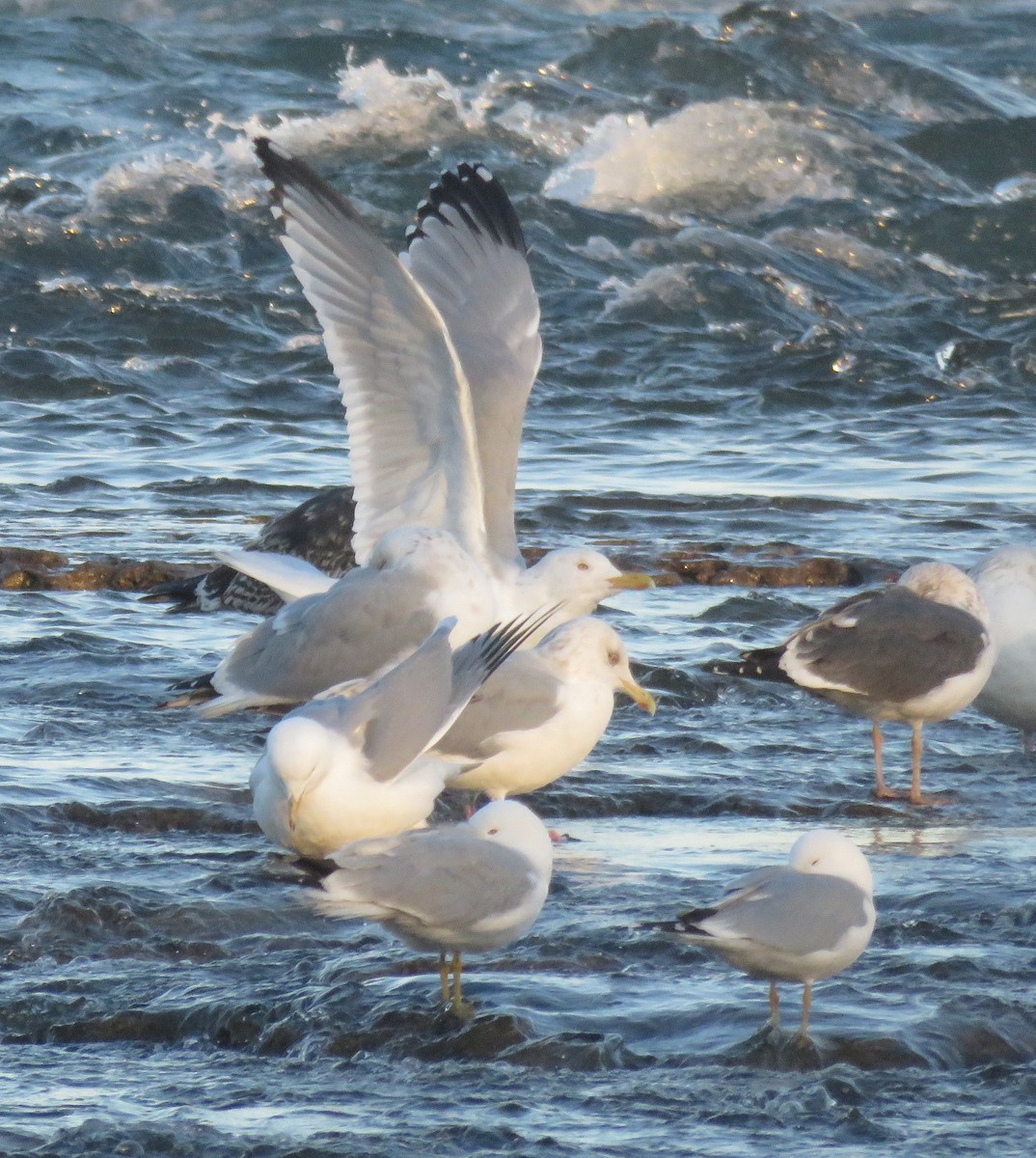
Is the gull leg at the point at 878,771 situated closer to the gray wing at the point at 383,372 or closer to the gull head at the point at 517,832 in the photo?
the gray wing at the point at 383,372

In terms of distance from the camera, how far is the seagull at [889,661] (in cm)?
553

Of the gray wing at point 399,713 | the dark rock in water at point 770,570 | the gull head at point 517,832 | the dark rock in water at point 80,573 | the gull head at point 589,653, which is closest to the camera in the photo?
the gull head at point 517,832

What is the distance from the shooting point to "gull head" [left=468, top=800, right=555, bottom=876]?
374 cm

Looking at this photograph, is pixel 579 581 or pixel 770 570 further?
pixel 770 570

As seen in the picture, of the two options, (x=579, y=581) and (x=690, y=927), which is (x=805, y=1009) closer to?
(x=690, y=927)

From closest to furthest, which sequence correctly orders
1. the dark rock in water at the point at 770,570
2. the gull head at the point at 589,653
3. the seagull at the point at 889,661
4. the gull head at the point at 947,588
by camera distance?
1. the gull head at the point at 589,653
2. the seagull at the point at 889,661
3. the gull head at the point at 947,588
4. the dark rock in water at the point at 770,570

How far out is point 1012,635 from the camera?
605 cm

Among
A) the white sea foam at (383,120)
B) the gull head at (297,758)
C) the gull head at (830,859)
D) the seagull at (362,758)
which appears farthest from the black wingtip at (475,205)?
the white sea foam at (383,120)

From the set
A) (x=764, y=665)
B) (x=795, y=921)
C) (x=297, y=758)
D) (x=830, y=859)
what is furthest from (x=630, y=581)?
(x=795, y=921)

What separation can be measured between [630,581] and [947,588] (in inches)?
38.0

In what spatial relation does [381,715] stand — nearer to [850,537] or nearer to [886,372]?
[850,537]

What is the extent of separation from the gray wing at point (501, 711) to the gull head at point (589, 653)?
0.27 feet

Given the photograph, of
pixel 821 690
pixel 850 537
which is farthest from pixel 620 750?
pixel 850 537

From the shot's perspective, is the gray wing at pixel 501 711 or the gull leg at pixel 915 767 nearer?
the gray wing at pixel 501 711
